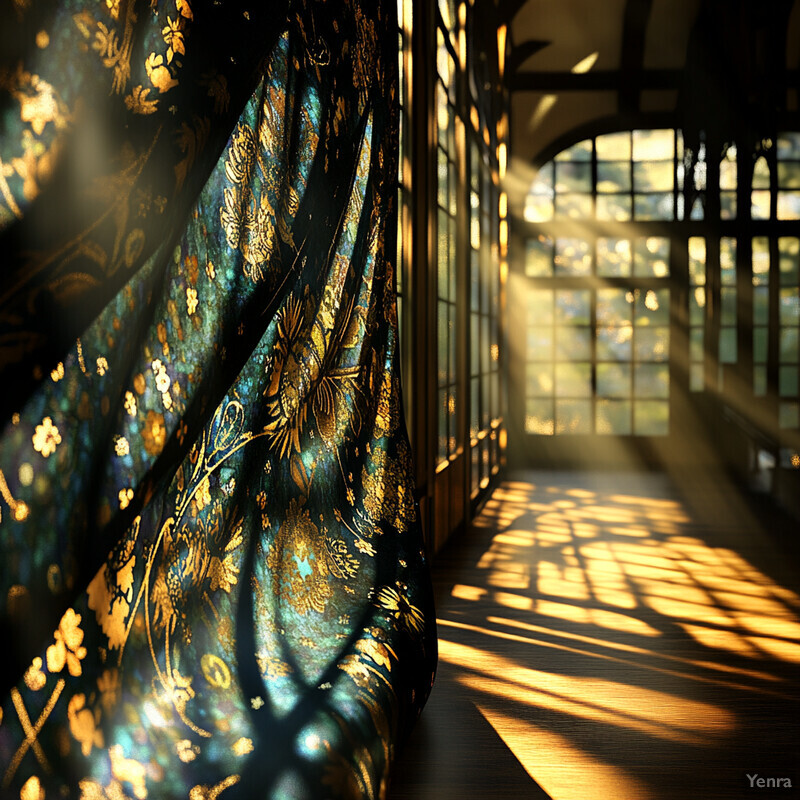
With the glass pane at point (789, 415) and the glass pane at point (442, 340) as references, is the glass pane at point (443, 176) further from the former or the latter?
the glass pane at point (789, 415)

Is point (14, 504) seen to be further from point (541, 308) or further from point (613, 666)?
point (541, 308)

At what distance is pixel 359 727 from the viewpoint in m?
1.34

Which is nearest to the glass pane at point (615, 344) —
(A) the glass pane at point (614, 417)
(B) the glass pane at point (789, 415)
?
(A) the glass pane at point (614, 417)

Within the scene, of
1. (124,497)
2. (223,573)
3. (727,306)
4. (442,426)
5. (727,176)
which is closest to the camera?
(124,497)

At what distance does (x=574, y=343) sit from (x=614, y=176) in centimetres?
156

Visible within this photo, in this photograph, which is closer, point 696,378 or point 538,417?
Result: point 696,378

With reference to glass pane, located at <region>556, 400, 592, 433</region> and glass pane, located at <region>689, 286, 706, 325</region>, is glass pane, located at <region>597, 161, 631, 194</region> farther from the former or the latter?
glass pane, located at <region>556, 400, 592, 433</region>

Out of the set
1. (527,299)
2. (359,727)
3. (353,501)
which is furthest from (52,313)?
(527,299)

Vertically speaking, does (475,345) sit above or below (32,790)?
above

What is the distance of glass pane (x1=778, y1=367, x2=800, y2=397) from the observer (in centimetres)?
689

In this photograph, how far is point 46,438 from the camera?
84 centimetres

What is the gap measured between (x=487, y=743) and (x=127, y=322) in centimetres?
136

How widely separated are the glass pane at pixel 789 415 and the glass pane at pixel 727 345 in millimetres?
637

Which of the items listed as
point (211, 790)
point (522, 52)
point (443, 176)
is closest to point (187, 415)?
point (211, 790)
